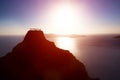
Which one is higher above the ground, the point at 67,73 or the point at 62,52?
the point at 62,52

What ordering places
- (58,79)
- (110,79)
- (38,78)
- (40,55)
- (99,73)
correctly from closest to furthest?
(38,78) → (58,79) → (40,55) → (110,79) → (99,73)

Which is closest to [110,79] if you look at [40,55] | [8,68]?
[40,55]

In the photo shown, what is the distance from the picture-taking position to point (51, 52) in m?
70.2

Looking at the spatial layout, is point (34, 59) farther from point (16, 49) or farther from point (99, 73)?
point (99, 73)

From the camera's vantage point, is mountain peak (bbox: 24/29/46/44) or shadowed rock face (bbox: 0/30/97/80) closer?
shadowed rock face (bbox: 0/30/97/80)

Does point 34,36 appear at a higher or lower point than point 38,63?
higher

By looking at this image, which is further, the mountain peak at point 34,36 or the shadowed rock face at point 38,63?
the mountain peak at point 34,36

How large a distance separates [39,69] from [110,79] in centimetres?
5229

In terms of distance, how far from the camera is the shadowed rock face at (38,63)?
59.5 metres

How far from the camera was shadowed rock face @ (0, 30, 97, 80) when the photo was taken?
195 feet

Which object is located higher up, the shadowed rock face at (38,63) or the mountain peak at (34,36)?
the mountain peak at (34,36)

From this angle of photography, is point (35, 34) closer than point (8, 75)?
No

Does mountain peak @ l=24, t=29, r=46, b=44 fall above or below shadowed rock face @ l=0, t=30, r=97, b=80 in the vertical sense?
above

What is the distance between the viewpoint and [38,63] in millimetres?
64500
